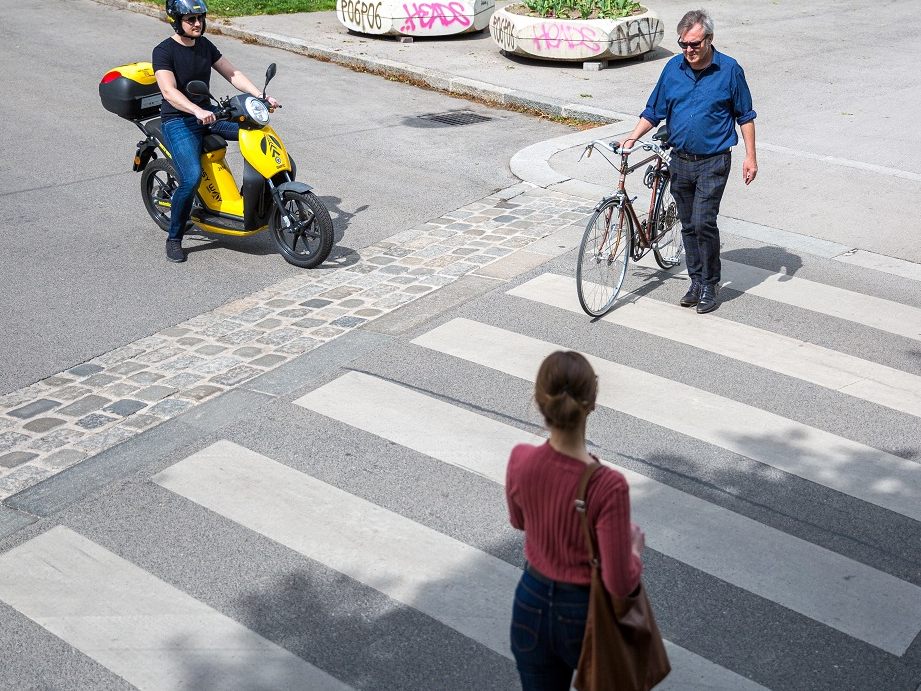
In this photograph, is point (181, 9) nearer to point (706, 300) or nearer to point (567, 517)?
point (706, 300)

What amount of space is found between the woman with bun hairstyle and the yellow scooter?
5906 mm

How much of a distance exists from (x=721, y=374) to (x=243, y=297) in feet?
12.2

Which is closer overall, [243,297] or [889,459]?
[889,459]

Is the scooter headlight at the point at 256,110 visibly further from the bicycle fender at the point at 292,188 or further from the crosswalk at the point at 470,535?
the crosswalk at the point at 470,535

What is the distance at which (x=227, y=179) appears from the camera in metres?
9.43

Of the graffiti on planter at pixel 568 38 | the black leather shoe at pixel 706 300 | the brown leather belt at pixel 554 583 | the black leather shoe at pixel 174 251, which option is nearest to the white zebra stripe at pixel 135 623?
the brown leather belt at pixel 554 583

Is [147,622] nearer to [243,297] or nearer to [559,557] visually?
[559,557]

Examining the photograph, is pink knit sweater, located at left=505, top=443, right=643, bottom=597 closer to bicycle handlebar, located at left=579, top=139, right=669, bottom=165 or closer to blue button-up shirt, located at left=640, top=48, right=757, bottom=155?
bicycle handlebar, located at left=579, top=139, right=669, bottom=165

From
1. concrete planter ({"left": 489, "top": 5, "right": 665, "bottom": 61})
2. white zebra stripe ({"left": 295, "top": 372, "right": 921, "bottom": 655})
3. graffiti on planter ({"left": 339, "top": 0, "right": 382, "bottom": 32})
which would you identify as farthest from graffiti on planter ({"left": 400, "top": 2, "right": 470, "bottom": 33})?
white zebra stripe ({"left": 295, "top": 372, "right": 921, "bottom": 655})

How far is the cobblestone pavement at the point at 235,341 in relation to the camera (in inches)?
259

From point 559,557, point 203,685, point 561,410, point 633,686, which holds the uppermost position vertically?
point 561,410

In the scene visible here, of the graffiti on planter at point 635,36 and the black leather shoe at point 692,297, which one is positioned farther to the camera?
the graffiti on planter at point 635,36

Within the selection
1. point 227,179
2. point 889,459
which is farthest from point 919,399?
point 227,179

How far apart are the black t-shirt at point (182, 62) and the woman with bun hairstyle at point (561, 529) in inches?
252
